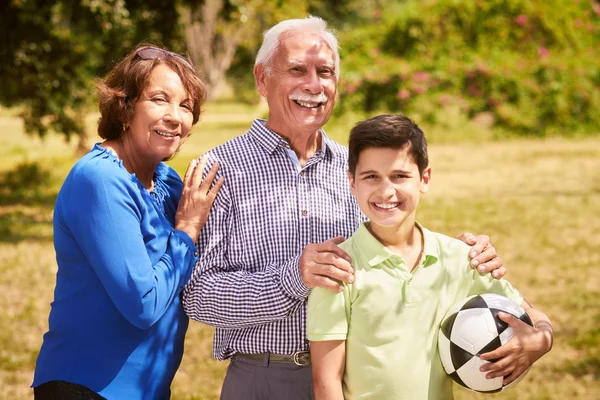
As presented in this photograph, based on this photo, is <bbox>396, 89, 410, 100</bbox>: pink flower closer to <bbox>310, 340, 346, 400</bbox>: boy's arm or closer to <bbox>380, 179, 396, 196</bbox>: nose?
<bbox>380, 179, 396, 196</bbox>: nose

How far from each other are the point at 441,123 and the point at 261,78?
21140mm

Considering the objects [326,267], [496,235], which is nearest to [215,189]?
[326,267]

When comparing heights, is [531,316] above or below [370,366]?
above

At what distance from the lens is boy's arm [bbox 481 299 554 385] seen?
2688 millimetres

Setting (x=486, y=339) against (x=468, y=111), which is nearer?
(x=486, y=339)

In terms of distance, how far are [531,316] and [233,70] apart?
145ft

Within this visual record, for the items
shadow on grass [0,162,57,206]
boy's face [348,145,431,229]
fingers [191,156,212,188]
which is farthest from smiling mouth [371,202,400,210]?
shadow on grass [0,162,57,206]

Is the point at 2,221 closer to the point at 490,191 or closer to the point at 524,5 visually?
the point at 490,191

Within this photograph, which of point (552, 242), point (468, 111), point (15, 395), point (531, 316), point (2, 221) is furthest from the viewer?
point (468, 111)

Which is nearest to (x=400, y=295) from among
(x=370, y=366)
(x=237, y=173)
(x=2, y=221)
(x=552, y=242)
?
(x=370, y=366)

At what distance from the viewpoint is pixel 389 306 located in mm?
2654

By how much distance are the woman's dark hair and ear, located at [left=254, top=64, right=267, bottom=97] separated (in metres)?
0.30

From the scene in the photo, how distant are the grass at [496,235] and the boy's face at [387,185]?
3507 mm

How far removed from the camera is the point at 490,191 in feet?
47.7
